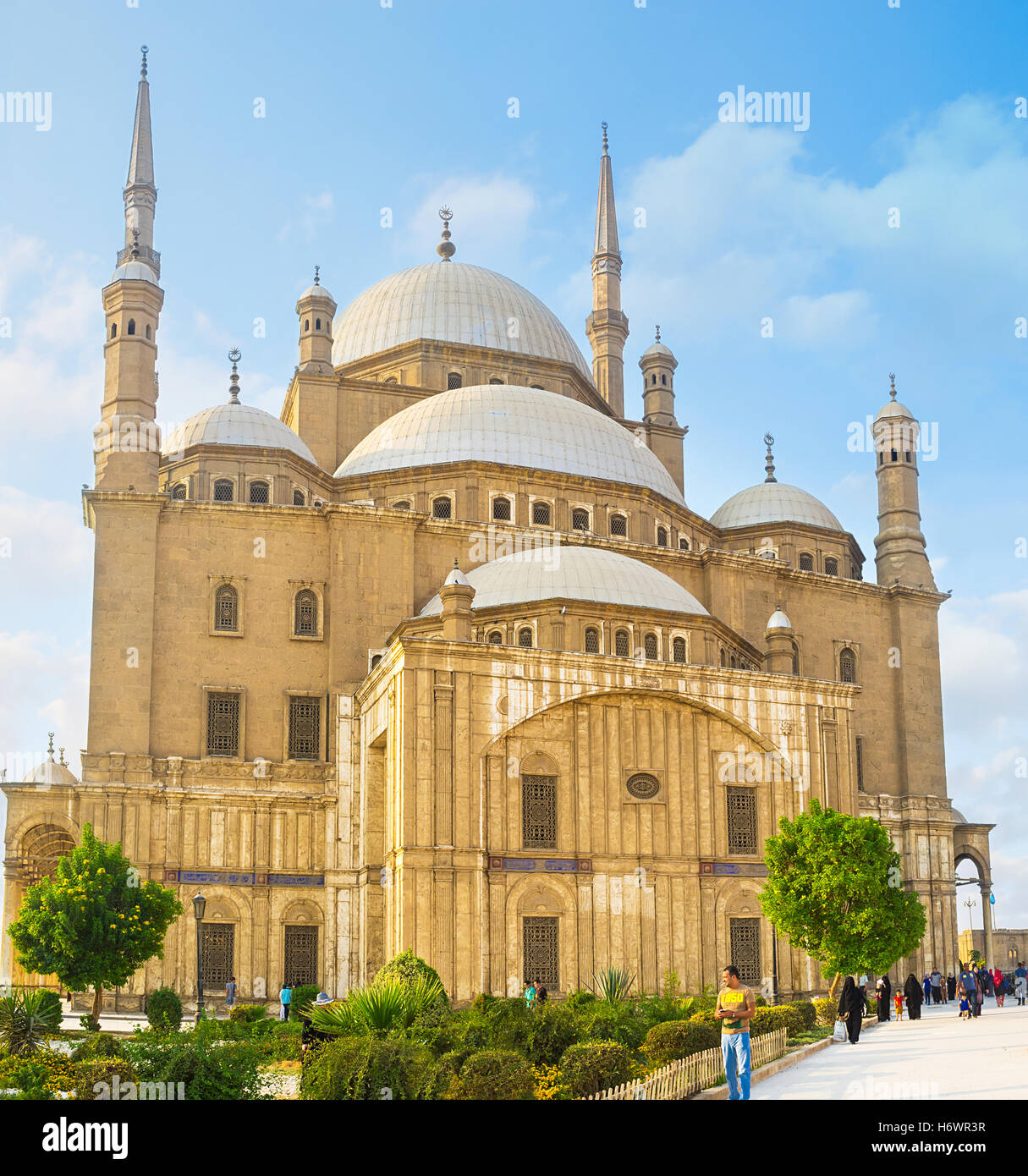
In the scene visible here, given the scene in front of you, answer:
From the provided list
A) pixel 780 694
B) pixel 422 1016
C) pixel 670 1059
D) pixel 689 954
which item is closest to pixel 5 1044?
pixel 422 1016

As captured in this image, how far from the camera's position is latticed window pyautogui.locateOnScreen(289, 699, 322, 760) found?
34.4 meters

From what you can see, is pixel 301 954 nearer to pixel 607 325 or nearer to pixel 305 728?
pixel 305 728

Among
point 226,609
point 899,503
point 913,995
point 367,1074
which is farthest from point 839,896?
point 899,503

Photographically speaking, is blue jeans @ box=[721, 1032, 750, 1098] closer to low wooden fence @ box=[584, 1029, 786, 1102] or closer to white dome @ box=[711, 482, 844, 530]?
low wooden fence @ box=[584, 1029, 786, 1102]

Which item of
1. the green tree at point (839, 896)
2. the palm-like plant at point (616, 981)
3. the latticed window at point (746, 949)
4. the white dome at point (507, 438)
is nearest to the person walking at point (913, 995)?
the green tree at point (839, 896)

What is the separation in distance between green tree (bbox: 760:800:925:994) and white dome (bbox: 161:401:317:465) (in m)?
19.5

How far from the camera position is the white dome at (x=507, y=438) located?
131 ft

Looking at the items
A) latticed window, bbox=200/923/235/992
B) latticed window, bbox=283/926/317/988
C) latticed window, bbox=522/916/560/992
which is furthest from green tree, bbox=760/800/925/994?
latticed window, bbox=200/923/235/992

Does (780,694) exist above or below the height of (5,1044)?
above

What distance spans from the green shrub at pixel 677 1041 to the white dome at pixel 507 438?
24.2 metres

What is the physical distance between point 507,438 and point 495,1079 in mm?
28447

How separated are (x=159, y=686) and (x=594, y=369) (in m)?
23.1

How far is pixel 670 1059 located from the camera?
654 inches
